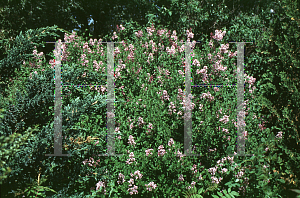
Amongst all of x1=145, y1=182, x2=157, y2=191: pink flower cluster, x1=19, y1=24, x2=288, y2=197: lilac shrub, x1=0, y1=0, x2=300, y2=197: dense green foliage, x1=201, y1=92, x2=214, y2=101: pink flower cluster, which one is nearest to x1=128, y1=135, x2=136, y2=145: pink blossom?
x1=19, y1=24, x2=288, y2=197: lilac shrub

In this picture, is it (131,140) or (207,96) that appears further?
(207,96)

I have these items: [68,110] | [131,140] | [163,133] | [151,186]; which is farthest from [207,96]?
[68,110]

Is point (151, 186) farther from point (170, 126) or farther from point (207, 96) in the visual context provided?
point (207, 96)

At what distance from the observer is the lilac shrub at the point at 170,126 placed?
343 cm

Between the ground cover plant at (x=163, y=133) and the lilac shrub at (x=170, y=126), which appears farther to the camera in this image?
the lilac shrub at (x=170, y=126)

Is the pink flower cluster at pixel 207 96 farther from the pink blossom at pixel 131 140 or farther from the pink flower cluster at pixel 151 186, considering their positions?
the pink flower cluster at pixel 151 186

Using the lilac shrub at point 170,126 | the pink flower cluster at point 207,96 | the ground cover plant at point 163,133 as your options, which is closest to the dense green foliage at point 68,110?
the ground cover plant at point 163,133

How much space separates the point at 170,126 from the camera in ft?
12.3

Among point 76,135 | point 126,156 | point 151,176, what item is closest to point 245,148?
point 151,176

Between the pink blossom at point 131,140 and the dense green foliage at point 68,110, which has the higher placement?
the dense green foliage at point 68,110

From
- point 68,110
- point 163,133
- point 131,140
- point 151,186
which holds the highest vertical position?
point 68,110

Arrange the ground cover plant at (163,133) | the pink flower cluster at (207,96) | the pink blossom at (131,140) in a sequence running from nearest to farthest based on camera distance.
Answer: the ground cover plant at (163,133) < the pink blossom at (131,140) < the pink flower cluster at (207,96)

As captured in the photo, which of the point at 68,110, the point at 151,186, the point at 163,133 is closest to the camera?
the point at 68,110

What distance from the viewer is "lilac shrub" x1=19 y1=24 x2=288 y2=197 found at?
3.43 meters
